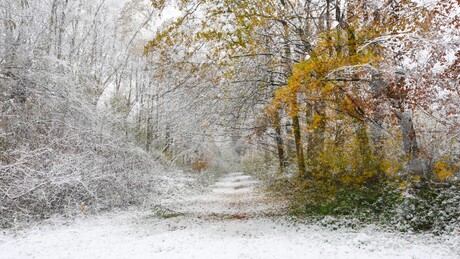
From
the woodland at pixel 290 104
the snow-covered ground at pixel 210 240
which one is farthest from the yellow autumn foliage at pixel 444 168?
the snow-covered ground at pixel 210 240

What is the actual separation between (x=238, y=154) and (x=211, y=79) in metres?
36.5

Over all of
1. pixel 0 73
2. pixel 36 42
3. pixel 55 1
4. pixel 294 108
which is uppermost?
pixel 55 1

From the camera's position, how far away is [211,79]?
10320 millimetres

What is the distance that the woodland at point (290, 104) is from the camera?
7281 millimetres

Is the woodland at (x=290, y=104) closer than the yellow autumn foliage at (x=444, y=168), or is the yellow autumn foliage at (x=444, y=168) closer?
the woodland at (x=290, y=104)

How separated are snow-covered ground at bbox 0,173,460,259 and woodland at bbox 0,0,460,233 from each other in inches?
29.7

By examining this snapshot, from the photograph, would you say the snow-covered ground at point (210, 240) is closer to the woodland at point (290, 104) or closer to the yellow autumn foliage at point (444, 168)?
the woodland at point (290, 104)

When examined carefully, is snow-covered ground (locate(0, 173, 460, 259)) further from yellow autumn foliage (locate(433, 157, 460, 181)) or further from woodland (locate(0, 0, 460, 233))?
yellow autumn foliage (locate(433, 157, 460, 181))

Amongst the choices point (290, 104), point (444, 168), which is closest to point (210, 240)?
point (290, 104)

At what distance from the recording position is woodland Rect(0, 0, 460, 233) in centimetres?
728

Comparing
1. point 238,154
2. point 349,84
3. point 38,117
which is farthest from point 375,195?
point 238,154

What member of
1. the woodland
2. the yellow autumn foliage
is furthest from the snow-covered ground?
the yellow autumn foliage

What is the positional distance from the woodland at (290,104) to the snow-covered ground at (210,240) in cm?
75

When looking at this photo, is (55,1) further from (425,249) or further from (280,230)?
(425,249)
